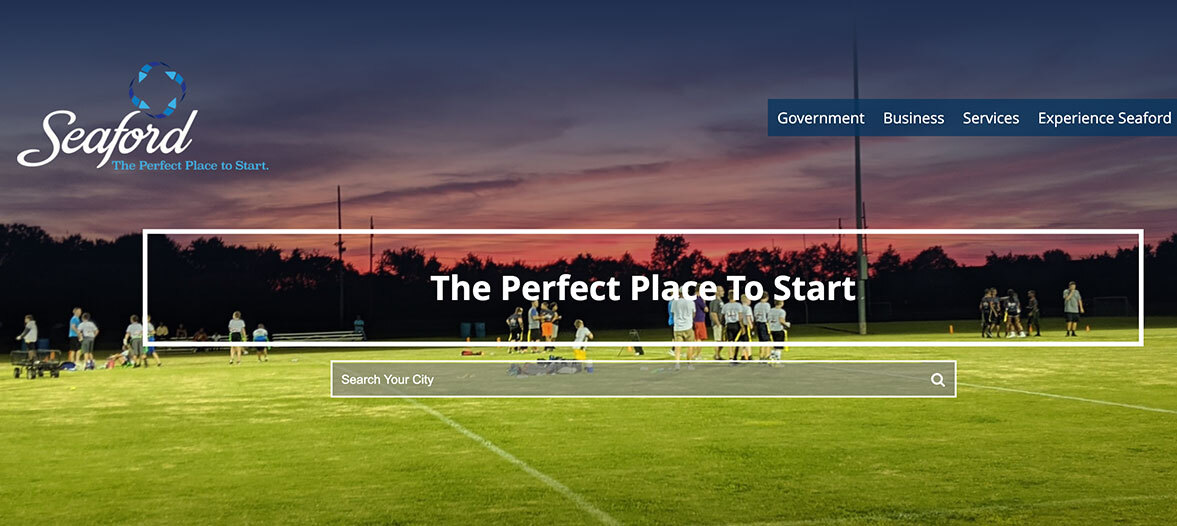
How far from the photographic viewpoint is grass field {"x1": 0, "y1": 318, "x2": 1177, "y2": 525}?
7.70 metres

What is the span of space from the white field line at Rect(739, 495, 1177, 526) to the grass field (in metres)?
0.03

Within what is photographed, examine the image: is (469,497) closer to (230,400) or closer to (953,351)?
(230,400)

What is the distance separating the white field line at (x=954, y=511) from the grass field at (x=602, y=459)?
3 cm

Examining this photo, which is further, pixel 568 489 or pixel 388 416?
pixel 388 416

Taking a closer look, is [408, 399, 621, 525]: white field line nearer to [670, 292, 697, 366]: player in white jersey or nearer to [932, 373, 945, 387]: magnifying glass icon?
[670, 292, 697, 366]: player in white jersey

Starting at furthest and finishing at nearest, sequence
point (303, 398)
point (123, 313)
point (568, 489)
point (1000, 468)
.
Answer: point (123, 313) < point (303, 398) < point (1000, 468) < point (568, 489)

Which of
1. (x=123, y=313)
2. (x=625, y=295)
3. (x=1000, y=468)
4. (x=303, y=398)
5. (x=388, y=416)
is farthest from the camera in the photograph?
(x=625, y=295)

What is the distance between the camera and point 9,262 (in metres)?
70.6

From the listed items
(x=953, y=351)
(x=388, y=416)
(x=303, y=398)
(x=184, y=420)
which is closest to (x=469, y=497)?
(x=388, y=416)

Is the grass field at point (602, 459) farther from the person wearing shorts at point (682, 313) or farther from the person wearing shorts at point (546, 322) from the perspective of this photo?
the person wearing shorts at point (546, 322)

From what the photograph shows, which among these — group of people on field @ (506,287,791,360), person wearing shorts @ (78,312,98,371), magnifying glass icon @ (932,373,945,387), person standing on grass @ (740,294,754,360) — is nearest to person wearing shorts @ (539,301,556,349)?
group of people on field @ (506,287,791,360)

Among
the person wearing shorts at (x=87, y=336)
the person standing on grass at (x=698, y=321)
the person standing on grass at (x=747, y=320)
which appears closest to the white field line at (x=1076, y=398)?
the person standing on grass at (x=747, y=320)

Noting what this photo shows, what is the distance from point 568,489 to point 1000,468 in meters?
4.16

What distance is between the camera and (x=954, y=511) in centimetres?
750
